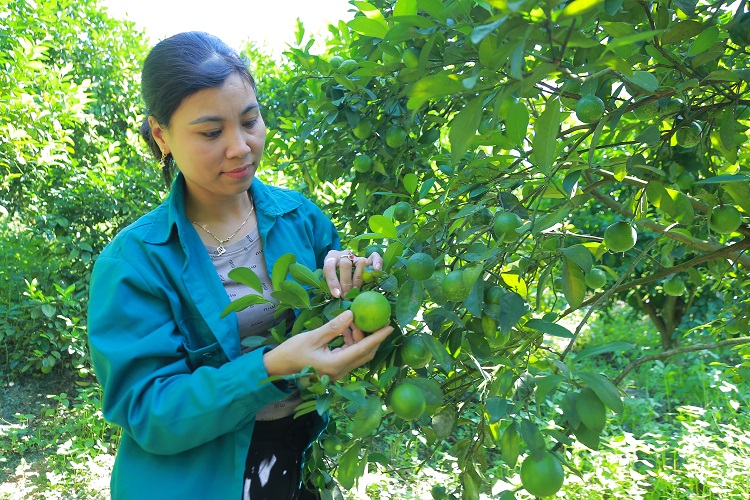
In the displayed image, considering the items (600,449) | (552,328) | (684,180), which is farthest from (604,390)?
(600,449)

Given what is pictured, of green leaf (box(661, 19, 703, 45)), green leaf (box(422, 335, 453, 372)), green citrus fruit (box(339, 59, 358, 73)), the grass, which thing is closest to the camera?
green leaf (box(422, 335, 453, 372))

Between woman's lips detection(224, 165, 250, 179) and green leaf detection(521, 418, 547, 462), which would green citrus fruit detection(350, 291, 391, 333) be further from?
woman's lips detection(224, 165, 250, 179)

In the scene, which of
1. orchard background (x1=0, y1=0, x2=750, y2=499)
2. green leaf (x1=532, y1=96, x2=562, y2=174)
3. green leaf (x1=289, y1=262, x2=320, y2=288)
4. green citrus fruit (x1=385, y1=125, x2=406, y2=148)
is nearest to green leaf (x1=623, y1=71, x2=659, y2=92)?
orchard background (x1=0, y1=0, x2=750, y2=499)

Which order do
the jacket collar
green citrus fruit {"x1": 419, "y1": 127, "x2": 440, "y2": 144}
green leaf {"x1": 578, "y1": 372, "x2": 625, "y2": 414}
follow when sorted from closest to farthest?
green leaf {"x1": 578, "y1": 372, "x2": 625, "y2": 414} → the jacket collar → green citrus fruit {"x1": 419, "y1": 127, "x2": 440, "y2": 144}

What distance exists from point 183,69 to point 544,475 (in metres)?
0.96

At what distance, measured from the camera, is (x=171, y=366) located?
3.92ft

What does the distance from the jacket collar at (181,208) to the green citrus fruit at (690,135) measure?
852 mm

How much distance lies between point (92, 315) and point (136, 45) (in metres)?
5.39

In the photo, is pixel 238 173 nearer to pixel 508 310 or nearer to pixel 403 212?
pixel 403 212

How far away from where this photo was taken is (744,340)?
150 cm

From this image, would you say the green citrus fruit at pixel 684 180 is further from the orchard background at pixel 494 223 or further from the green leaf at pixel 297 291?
the green leaf at pixel 297 291

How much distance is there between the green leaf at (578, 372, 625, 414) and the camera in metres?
0.88

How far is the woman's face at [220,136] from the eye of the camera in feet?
4.17

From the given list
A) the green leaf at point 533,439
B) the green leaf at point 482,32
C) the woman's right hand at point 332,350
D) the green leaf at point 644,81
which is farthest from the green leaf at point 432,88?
the green leaf at point 533,439
